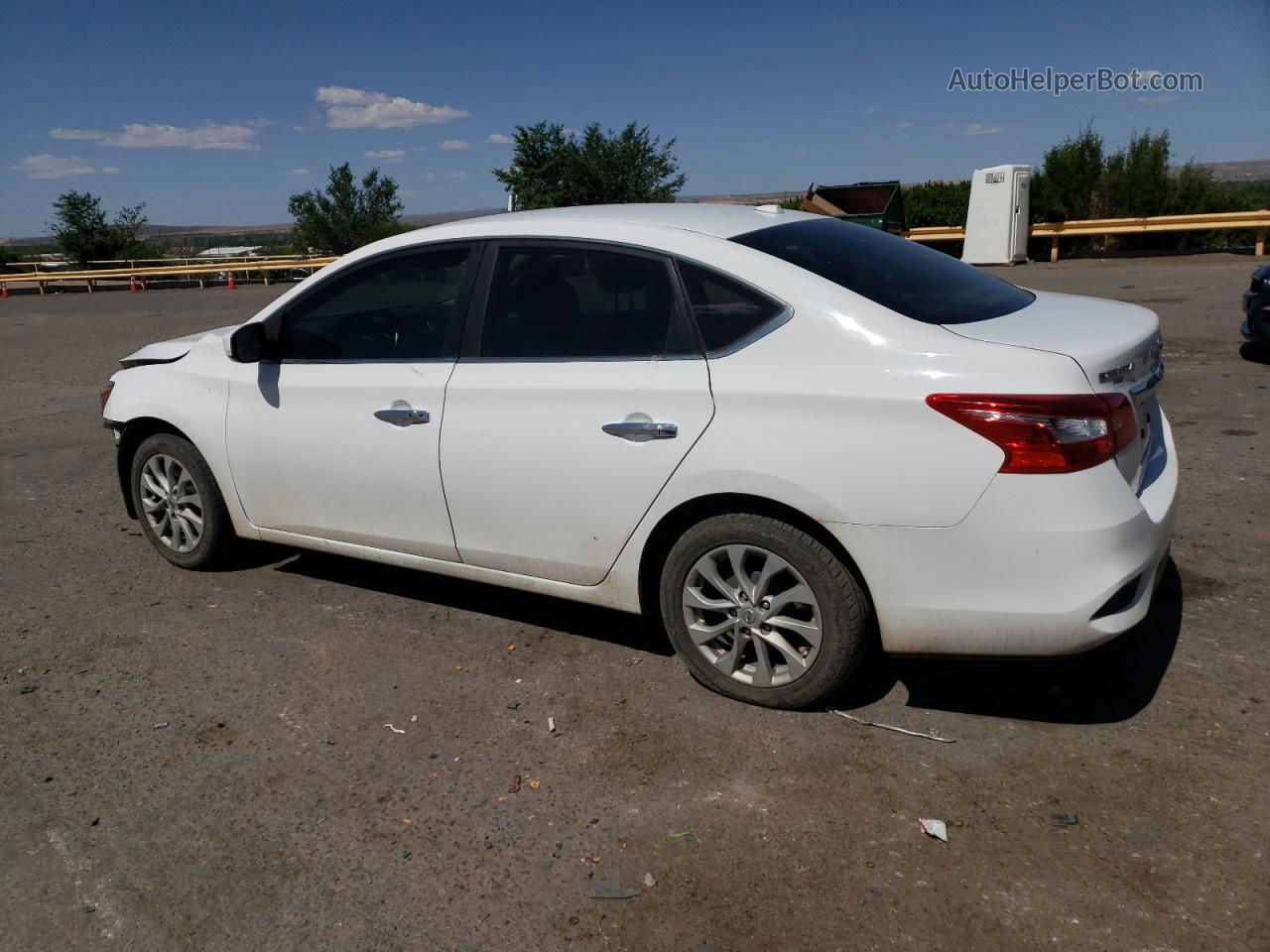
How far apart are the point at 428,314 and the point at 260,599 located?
5.72 feet

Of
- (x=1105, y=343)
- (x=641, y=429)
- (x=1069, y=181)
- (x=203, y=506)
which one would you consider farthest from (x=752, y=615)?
(x=1069, y=181)

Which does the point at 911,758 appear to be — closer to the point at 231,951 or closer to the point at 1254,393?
the point at 231,951

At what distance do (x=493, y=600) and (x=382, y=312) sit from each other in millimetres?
1439

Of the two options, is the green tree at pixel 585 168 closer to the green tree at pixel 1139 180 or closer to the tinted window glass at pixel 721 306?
the green tree at pixel 1139 180

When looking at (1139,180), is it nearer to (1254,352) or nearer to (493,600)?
(1254,352)

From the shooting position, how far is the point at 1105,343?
3326mm

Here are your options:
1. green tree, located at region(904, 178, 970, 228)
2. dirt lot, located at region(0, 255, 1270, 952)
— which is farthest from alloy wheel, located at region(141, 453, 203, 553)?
green tree, located at region(904, 178, 970, 228)

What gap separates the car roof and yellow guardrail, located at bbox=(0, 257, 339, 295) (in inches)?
1179

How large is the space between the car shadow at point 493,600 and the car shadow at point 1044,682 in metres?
0.94

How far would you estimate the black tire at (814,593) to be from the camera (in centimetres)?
344

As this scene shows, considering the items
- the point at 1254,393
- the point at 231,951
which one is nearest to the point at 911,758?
the point at 231,951

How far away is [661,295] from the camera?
3795 mm

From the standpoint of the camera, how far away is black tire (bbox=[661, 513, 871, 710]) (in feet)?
11.3

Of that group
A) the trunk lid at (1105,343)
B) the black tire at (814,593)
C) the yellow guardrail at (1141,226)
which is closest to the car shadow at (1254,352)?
the trunk lid at (1105,343)
